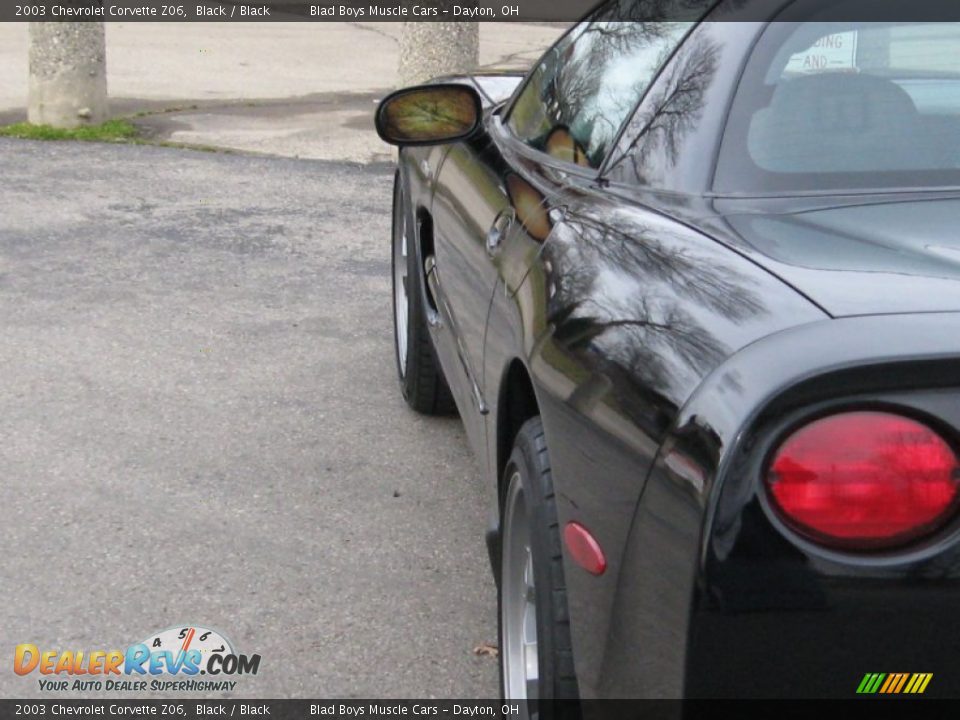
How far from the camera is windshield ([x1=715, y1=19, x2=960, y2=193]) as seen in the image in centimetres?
267

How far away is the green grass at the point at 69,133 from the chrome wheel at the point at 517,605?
8.03m

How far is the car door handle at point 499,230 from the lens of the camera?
3158 millimetres

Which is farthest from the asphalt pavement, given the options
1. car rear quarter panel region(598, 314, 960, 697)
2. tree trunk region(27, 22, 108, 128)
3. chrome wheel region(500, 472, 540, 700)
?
tree trunk region(27, 22, 108, 128)

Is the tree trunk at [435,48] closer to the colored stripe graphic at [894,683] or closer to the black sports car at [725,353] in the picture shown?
the black sports car at [725,353]

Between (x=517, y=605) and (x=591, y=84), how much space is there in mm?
1313

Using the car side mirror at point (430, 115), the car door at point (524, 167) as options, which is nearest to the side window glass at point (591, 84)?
the car door at point (524, 167)

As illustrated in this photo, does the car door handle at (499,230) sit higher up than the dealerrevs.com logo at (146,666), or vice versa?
the car door handle at (499,230)

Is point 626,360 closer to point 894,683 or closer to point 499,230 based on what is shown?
point 894,683

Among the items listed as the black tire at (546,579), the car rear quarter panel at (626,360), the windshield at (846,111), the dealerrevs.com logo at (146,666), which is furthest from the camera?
the dealerrevs.com logo at (146,666)

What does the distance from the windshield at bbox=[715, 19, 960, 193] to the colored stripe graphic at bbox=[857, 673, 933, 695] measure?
1.07 m

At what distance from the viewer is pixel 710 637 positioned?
182cm

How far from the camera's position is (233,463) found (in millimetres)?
4754

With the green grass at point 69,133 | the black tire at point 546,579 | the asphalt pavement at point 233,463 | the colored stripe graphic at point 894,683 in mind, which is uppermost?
the colored stripe graphic at point 894,683

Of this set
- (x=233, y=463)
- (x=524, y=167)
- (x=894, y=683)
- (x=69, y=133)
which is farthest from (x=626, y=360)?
(x=69, y=133)
